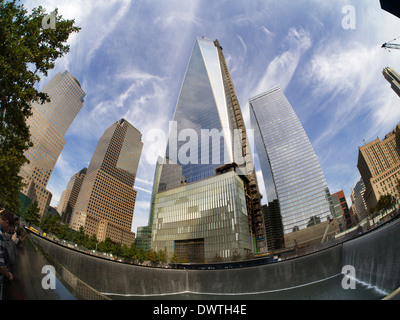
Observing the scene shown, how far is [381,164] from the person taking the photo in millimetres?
119812

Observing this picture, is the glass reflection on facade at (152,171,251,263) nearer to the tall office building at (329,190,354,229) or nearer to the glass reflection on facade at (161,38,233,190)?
the glass reflection on facade at (161,38,233,190)

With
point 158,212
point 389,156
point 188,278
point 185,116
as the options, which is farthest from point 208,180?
point 389,156

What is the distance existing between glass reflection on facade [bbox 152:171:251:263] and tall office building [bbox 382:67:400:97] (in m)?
139

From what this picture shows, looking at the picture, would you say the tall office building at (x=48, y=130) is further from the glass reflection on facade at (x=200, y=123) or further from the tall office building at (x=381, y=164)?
the tall office building at (x=381, y=164)

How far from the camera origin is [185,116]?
421 ft

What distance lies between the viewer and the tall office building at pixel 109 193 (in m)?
148

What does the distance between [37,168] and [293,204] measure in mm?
170565

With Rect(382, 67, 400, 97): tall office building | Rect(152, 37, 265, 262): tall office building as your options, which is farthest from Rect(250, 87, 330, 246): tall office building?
Rect(382, 67, 400, 97): tall office building

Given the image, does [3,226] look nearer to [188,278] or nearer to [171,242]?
[188,278]

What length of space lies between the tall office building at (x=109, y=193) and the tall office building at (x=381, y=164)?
580 ft

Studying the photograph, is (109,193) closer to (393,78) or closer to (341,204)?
(341,204)

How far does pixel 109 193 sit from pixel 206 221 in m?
128

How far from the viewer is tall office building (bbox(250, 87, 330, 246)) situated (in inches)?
4774

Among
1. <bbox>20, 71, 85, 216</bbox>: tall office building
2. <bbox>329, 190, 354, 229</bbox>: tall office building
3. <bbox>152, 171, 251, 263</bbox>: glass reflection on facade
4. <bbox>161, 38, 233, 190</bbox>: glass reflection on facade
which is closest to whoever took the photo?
<bbox>152, 171, 251, 263</bbox>: glass reflection on facade
